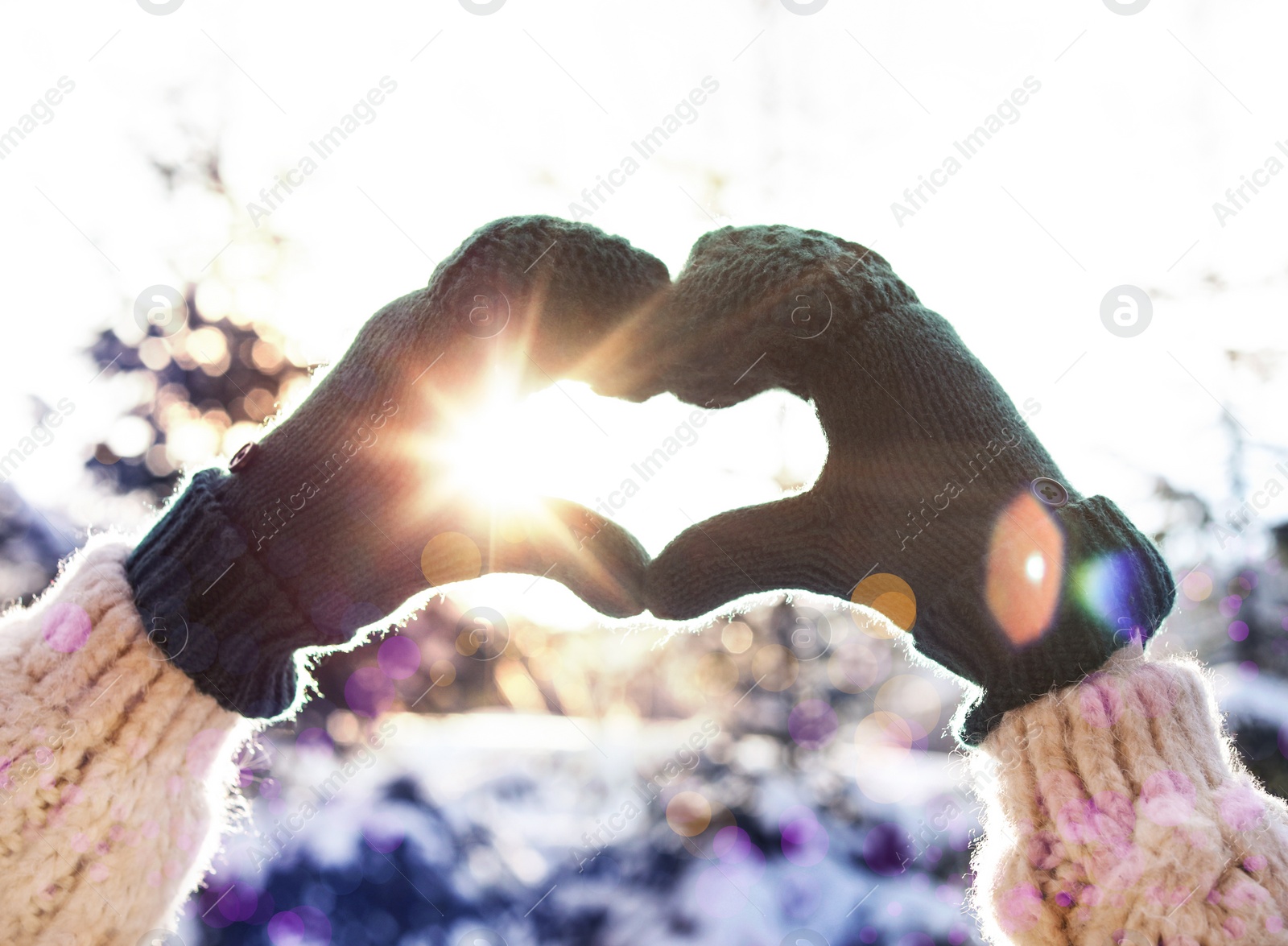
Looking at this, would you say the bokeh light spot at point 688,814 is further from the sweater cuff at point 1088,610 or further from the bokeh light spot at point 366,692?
the bokeh light spot at point 366,692

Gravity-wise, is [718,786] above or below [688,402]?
below

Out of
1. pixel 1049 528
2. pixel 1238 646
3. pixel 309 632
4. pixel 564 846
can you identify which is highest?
pixel 1238 646

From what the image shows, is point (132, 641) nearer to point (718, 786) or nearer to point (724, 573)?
point (724, 573)

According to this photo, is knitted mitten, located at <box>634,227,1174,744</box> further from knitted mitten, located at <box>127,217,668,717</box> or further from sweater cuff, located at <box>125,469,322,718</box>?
sweater cuff, located at <box>125,469,322,718</box>

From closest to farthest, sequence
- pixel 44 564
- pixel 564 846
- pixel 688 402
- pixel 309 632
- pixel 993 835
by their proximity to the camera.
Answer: pixel 993 835 → pixel 309 632 → pixel 688 402 → pixel 564 846 → pixel 44 564

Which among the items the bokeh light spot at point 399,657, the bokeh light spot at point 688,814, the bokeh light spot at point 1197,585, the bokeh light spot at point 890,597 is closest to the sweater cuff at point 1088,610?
the bokeh light spot at point 890,597

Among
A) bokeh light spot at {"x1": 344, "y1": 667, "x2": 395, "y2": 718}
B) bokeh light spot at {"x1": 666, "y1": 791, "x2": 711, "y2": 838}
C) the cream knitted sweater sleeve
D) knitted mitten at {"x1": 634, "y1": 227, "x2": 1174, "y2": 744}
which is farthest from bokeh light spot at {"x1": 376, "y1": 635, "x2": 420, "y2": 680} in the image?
knitted mitten at {"x1": 634, "y1": 227, "x2": 1174, "y2": 744}

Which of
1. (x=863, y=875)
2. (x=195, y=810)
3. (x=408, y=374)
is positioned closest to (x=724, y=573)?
(x=408, y=374)
